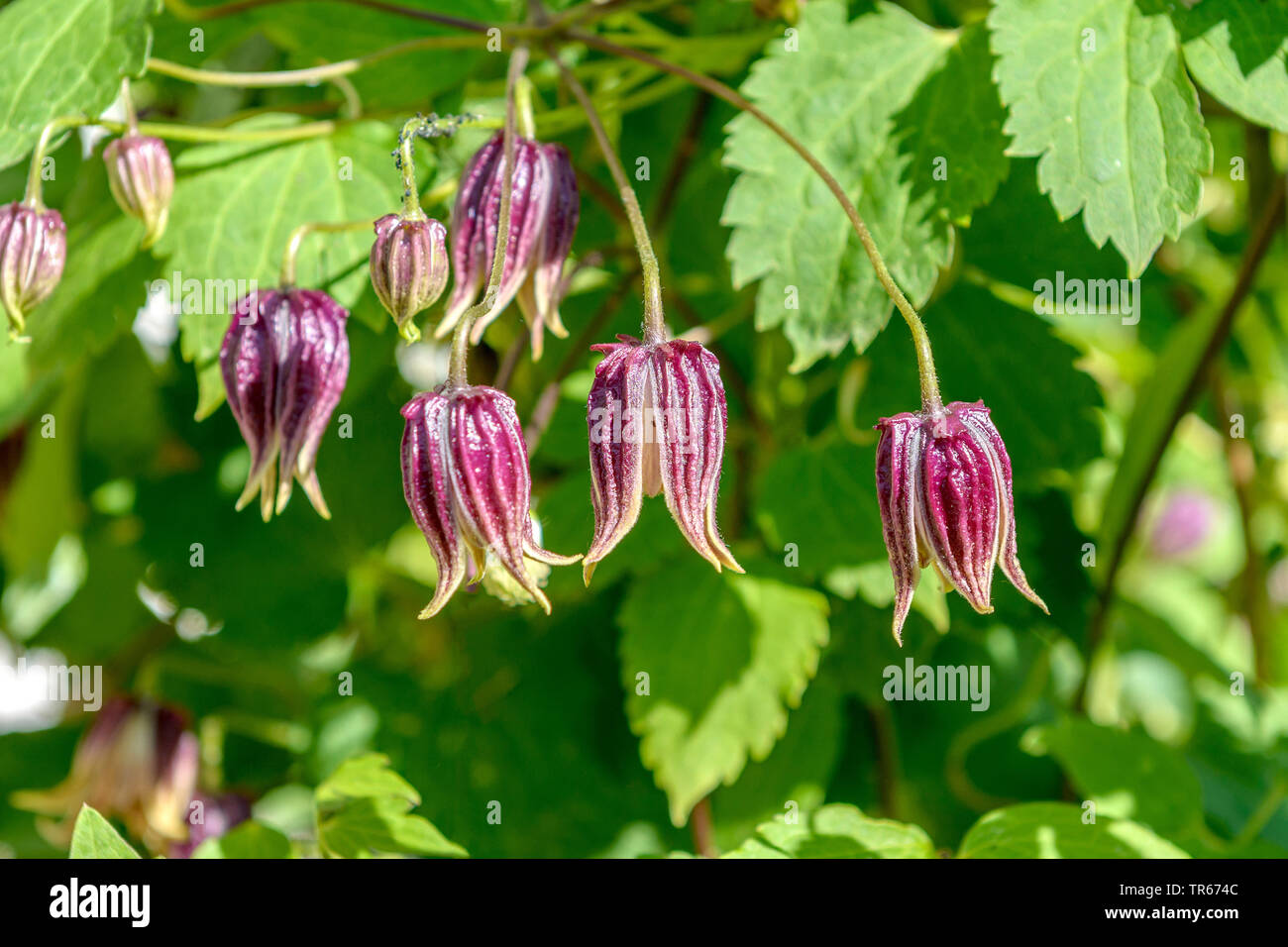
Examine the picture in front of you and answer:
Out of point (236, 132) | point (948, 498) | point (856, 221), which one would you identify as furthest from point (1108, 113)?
point (236, 132)

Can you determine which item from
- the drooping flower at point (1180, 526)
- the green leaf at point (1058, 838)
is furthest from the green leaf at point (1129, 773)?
the drooping flower at point (1180, 526)

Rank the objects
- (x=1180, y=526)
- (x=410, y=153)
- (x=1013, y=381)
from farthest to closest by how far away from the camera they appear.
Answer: (x=1180, y=526) → (x=1013, y=381) → (x=410, y=153)

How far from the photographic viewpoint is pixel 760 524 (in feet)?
3.54

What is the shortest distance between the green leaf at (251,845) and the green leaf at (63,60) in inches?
22.2

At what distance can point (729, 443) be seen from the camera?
118 centimetres

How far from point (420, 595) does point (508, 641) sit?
0.75 feet

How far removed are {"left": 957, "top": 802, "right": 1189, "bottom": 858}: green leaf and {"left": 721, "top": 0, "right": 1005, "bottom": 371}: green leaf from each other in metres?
0.39

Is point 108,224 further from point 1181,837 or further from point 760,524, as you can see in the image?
point 1181,837

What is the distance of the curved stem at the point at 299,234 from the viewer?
0.84 metres

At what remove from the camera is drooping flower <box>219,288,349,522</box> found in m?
0.83

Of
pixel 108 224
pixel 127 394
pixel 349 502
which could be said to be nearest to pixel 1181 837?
pixel 349 502

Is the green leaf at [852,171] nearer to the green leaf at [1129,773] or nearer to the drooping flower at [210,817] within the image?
the green leaf at [1129,773]

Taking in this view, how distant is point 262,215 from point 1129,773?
0.89 meters

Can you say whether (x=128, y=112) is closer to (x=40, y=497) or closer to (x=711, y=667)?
(x=711, y=667)
